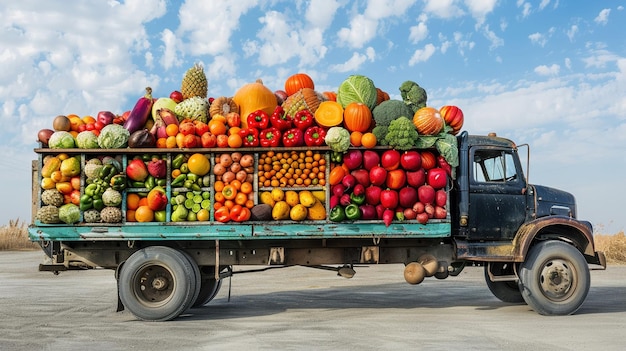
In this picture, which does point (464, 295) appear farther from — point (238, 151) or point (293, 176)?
point (238, 151)

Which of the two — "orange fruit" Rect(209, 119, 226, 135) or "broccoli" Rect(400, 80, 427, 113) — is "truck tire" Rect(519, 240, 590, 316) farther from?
"orange fruit" Rect(209, 119, 226, 135)

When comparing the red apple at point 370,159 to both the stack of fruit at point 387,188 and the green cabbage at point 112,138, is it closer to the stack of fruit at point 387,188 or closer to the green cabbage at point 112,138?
the stack of fruit at point 387,188

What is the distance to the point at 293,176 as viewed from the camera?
1019cm

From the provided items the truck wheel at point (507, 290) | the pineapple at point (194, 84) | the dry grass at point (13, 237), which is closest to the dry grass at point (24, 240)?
the dry grass at point (13, 237)

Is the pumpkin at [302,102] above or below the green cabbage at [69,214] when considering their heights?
above

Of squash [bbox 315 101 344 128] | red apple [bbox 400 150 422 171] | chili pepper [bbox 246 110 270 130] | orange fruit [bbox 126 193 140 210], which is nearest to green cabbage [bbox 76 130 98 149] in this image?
orange fruit [bbox 126 193 140 210]

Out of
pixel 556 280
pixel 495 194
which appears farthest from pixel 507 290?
pixel 495 194

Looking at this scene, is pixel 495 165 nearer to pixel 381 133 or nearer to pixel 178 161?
pixel 381 133

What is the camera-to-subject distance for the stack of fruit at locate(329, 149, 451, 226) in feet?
33.2

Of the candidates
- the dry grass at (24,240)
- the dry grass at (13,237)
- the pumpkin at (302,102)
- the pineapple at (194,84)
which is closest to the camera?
the pumpkin at (302,102)

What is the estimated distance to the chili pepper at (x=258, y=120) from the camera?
1029 centimetres

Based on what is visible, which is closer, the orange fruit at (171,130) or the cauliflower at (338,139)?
the cauliflower at (338,139)

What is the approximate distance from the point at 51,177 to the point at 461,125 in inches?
273

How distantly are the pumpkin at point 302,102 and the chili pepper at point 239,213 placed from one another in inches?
76.2
